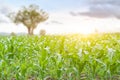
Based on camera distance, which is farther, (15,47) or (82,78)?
(15,47)

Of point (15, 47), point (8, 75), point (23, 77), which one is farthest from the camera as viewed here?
point (15, 47)

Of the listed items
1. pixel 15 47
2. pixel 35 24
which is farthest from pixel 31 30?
pixel 15 47

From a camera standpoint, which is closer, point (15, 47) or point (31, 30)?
point (15, 47)

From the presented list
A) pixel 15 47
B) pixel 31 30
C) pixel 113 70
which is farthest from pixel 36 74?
pixel 31 30

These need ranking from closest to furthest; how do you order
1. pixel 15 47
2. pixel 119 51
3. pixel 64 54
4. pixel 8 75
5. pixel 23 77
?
pixel 23 77, pixel 8 75, pixel 119 51, pixel 64 54, pixel 15 47

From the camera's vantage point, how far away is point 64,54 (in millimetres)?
6742

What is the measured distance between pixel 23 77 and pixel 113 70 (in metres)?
1.70

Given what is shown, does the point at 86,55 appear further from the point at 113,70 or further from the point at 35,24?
the point at 35,24

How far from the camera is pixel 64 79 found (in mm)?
5801

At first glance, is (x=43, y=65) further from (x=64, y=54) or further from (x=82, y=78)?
(x=64, y=54)

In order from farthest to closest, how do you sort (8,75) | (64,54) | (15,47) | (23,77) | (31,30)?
(31,30), (15,47), (64,54), (8,75), (23,77)

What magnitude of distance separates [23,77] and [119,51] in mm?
2136

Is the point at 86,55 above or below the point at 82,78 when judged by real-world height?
above

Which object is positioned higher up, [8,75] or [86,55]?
[86,55]
